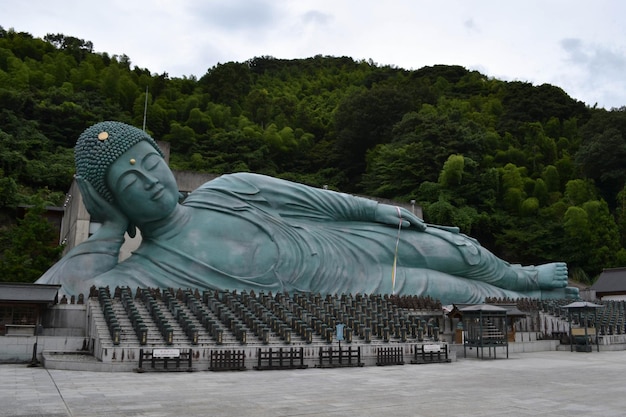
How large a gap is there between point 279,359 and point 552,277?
630 inches

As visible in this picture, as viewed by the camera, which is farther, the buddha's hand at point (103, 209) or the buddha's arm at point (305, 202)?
the buddha's arm at point (305, 202)

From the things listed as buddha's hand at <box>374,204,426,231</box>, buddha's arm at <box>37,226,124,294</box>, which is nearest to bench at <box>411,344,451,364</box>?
buddha's hand at <box>374,204,426,231</box>

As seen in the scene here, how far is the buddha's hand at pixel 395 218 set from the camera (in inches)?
882

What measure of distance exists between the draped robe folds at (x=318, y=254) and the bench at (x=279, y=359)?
5.93 metres

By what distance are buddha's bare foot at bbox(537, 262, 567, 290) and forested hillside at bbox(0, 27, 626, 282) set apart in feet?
49.9

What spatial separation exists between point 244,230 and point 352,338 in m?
6.36

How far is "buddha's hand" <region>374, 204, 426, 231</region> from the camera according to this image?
22391 mm

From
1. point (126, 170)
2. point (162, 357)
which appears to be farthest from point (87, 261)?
point (162, 357)

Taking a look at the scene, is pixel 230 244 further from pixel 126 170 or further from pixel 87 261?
pixel 87 261

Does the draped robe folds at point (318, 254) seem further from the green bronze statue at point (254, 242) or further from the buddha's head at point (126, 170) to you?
the buddha's head at point (126, 170)

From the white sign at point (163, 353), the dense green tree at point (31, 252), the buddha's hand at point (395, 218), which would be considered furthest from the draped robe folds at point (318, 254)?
the white sign at point (163, 353)

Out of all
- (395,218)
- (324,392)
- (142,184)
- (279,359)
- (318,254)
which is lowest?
(324,392)

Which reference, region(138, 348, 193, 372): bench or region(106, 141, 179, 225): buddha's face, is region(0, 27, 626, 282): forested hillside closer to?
region(106, 141, 179, 225): buddha's face

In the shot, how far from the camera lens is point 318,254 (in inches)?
817
